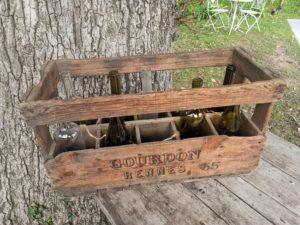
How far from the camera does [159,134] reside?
115cm

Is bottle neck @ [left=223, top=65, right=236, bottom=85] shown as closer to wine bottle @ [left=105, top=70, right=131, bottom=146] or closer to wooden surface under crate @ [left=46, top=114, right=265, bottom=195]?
wooden surface under crate @ [left=46, top=114, right=265, bottom=195]

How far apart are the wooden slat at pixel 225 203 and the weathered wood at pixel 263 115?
0.34 meters

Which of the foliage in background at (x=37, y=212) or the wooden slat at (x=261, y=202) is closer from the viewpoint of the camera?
the wooden slat at (x=261, y=202)

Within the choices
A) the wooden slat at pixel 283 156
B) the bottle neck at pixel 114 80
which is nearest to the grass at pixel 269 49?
the wooden slat at pixel 283 156

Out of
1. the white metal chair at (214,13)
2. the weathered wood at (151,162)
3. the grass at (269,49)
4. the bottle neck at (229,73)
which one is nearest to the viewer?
the weathered wood at (151,162)

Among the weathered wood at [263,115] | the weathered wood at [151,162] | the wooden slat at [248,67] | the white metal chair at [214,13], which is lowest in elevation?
the white metal chair at [214,13]

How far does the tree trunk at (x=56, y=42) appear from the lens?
3.88 ft

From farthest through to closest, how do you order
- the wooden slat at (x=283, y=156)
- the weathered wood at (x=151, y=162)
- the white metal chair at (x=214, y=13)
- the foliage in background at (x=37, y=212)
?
the white metal chair at (x=214, y=13)
the foliage in background at (x=37, y=212)
the wooden slat at (x=283, y=156)
the weathered wood at (x=151, y=162)

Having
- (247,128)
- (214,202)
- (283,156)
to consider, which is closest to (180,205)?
(214,202)

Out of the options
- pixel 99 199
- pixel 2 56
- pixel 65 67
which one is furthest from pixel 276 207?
pixel 2 56

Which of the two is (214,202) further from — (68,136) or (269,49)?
(269,49)

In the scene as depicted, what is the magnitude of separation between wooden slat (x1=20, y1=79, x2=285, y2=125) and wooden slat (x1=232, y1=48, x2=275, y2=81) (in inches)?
3.2

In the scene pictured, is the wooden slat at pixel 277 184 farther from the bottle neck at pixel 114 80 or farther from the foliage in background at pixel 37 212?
the foliage in background at pixel 37 212

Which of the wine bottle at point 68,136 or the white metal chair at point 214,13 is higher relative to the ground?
the wine bottle at point 68,136
